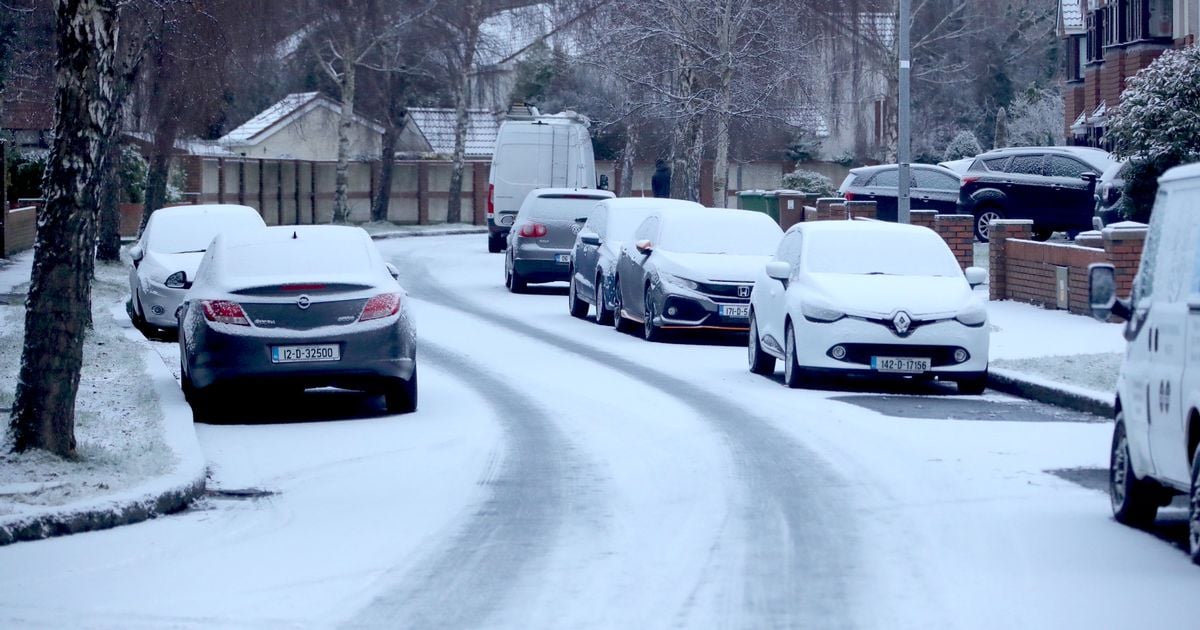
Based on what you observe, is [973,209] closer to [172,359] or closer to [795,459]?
[172,359]

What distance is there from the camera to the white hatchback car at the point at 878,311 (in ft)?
49.6

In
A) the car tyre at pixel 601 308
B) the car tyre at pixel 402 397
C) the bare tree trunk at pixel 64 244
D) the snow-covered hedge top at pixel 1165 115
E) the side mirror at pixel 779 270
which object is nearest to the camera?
the bare tree trunk at pixel 64 244

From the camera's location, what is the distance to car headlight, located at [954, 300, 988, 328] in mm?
15148

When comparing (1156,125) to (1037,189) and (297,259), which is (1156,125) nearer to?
(1037,189)

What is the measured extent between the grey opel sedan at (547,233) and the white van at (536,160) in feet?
31.5

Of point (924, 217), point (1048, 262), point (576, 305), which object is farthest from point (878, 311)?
point (924, 217)

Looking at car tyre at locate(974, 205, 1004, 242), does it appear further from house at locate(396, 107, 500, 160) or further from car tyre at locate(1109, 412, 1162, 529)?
house at locate(396, 107, 500, 160)

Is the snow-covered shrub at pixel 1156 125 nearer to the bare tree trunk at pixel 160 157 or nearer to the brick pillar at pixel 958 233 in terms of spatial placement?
the brick pillar at pixel 958 233

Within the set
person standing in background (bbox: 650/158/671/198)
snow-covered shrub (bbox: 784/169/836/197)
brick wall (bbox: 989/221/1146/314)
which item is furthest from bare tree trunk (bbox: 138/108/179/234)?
person standing in background (bbox: 650/158/671/198)

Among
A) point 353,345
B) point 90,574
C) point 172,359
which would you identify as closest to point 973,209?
point 172,359

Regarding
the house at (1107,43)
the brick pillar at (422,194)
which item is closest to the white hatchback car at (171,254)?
the house at (1107,43)

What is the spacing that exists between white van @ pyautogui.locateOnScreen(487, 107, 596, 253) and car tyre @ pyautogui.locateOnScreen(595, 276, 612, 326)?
14.9m

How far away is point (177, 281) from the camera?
20.6 meters

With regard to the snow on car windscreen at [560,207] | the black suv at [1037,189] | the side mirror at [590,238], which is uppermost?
the black suv at [1037,189]
